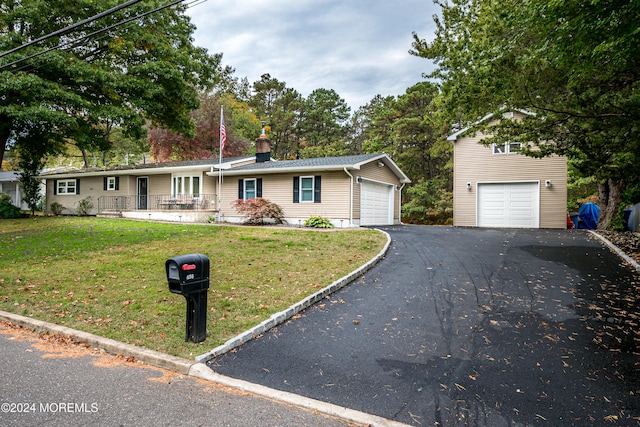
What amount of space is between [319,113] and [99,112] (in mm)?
26598

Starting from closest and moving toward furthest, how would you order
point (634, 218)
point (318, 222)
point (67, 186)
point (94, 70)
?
1. point (634, 218)
2. point (94, 70)
3. point (318, 222)
4. point (67, 186)

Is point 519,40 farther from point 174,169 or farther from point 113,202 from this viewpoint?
point 113,202

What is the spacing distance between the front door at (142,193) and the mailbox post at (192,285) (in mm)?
19605

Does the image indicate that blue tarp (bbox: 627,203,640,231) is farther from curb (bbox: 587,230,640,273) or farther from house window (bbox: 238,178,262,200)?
house window (bbox: 238,178,262,200)

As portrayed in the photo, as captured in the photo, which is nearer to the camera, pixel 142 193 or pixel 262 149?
pixel 262 149

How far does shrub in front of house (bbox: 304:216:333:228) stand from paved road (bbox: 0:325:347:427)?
1167 cm

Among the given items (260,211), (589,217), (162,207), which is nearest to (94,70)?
(260,211)

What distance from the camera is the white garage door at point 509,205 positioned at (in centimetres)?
1524

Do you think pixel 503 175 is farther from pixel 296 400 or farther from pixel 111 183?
pixel 111 183

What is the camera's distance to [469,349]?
151 inches

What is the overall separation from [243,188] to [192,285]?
1456cm

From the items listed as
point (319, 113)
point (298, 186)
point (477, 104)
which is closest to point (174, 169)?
point (298, 186)

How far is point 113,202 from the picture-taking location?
71.2 feet

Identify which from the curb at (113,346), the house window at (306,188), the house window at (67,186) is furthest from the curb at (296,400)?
the house window at (67,186)
